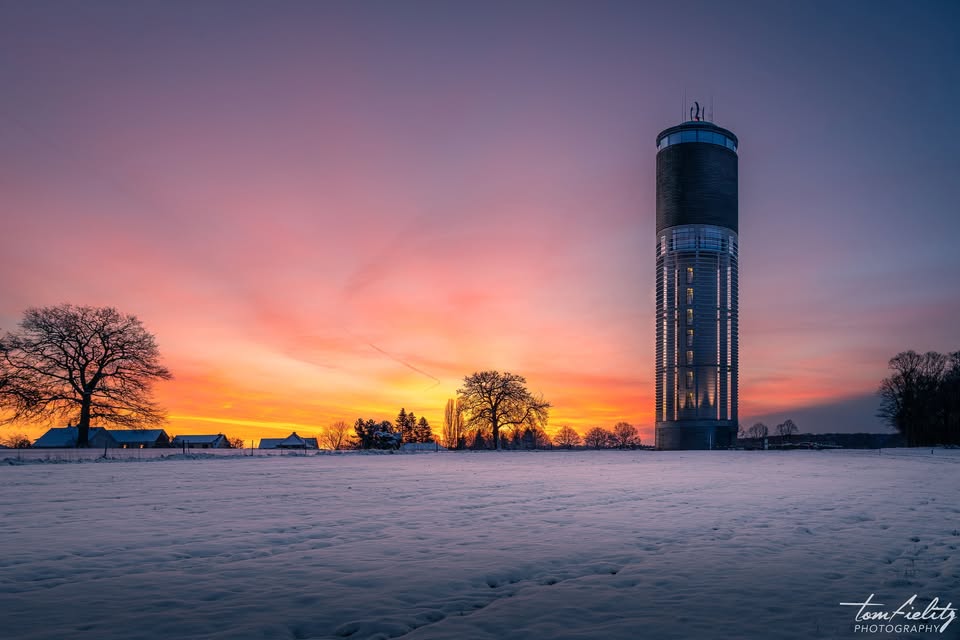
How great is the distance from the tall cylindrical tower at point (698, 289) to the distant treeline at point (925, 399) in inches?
1061

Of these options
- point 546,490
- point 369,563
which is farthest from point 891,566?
point 546,490

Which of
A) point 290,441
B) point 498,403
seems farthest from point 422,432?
point 498,403

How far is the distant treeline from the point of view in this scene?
96.8 metres

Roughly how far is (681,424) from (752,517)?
11348 cm

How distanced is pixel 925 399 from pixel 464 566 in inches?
4487

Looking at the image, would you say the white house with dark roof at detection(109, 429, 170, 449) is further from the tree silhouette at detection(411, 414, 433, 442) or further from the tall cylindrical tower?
the tall cylindrical tower

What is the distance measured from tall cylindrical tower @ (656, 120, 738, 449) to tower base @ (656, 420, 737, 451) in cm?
19

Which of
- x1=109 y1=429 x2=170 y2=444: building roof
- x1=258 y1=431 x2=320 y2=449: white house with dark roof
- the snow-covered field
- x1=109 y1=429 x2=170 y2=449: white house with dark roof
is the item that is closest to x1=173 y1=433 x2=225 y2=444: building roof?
x1=258 y1=431 x2=320 y2=449: white house with dark roof

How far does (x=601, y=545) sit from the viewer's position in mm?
10820

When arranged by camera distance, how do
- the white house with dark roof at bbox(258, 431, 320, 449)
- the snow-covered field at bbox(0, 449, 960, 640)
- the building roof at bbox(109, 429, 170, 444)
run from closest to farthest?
the snow-covered field at bbox(0, 449, 960, 640)
the building roof at bbox(109, 429, 170, 444)
the white house with dark roof at bbox(258, 431, 320, 449)

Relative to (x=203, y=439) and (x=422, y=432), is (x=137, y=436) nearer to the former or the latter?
(x=203, y=439)

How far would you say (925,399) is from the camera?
9975cm

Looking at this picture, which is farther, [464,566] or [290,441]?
[290,441]

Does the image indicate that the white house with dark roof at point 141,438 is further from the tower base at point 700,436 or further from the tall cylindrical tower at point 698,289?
the tall cylindrical tower at point 698,289
